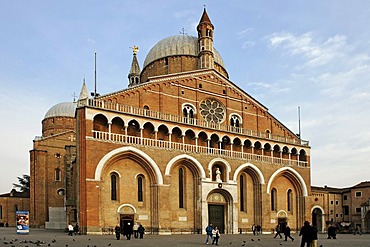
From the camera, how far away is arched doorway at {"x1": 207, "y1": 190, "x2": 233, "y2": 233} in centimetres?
3988

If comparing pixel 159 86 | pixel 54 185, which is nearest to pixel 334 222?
pixel 159 86

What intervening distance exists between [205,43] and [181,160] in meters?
14.2

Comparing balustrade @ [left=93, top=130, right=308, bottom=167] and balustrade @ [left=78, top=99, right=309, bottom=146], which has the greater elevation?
balustrade @ [left=78, top=99, right=309, bottom=146]

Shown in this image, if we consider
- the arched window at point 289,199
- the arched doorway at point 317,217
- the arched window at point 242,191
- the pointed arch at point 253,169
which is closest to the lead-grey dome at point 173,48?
the pointed arch at point 253,169

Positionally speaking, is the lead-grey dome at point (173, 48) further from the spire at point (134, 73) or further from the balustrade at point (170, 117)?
the balustrade at point (170, 117)

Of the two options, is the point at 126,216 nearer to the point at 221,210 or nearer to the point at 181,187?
the point at 181,187

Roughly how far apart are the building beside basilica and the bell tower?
11 cm

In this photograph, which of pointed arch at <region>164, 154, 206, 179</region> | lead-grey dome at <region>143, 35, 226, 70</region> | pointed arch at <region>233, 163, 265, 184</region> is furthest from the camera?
lead-grey dome at <region>143, 35, 226, 70</region>

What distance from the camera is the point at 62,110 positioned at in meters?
66.4

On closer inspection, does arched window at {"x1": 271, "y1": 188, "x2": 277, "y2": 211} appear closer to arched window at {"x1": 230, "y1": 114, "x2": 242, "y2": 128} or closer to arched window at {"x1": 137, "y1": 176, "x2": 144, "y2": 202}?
arched window at {"x1": 230, "y1": 114, "x2": 242, "y2": 128}

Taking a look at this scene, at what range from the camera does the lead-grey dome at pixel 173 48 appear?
167ft

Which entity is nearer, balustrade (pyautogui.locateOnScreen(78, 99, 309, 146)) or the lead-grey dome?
balustrade (pyautogui.locateOnScreen(78, 99, 309, 146))

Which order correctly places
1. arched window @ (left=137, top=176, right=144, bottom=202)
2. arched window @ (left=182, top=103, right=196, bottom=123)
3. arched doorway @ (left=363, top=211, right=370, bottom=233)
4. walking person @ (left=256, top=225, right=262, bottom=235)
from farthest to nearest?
1. arched doorway @ (left=363, top=211, right=370, bottom=233)
2. walking person @ (left=256, top=225, right=262, bottom=235)
3. arched window @ (left=182, top=103, right=196, bottom=123)
4. arched window @ (left=137, top=176, right=144, bottom=202)

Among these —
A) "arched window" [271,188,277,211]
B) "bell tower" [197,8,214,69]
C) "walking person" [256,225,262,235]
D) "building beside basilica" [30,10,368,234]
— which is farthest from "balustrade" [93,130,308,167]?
"bell tower" [197,8,214,69]
